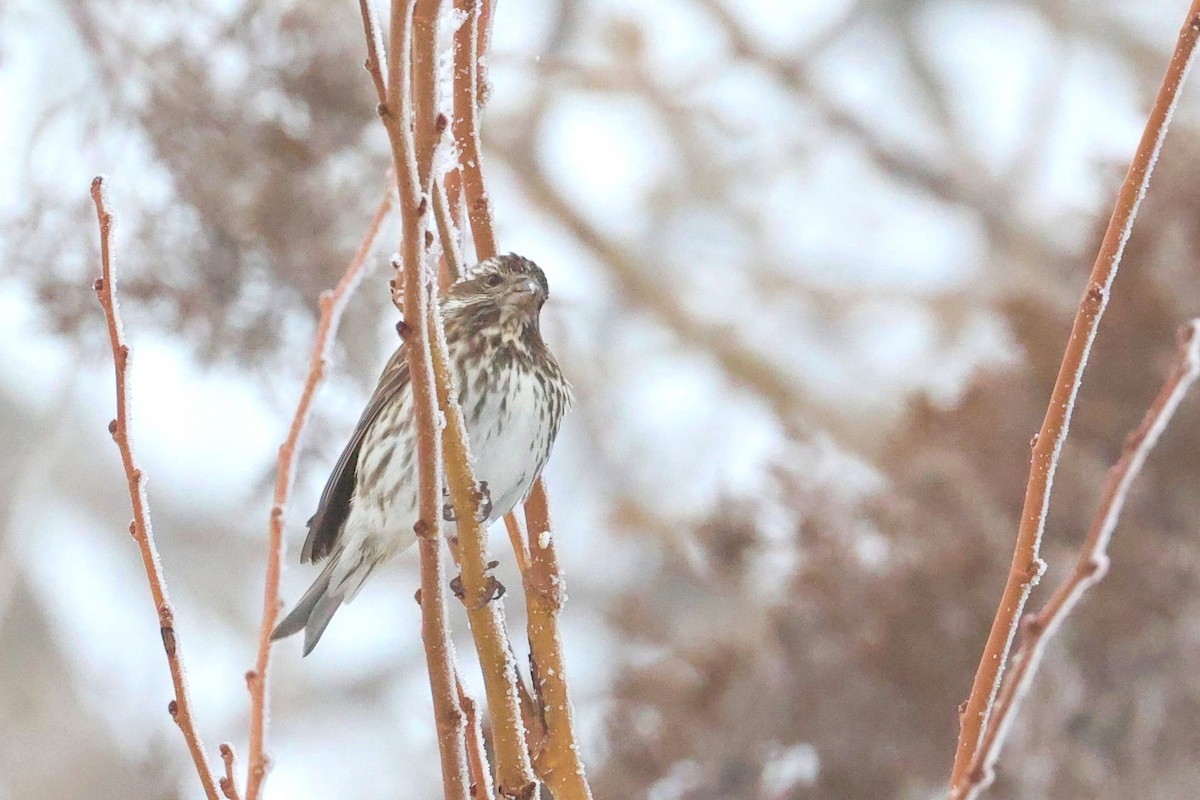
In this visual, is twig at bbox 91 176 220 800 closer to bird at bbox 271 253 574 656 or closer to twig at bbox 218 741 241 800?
twig at bbox 218 741 241 800

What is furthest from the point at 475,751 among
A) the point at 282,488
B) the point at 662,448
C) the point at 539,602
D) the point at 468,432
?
the point at 662,448

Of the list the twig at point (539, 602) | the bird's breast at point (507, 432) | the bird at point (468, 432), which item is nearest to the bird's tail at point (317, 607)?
the bird at point (468, 432)

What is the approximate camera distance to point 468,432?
2582 millimetres

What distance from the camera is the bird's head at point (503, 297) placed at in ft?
8.92

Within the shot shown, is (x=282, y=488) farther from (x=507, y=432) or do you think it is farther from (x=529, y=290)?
(x=529, y=290)

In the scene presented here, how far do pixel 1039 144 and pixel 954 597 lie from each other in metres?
5.39

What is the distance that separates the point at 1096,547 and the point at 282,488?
1238 mm

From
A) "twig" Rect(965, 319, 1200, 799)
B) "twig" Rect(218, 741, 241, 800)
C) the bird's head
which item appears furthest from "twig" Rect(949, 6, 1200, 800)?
the bird's head

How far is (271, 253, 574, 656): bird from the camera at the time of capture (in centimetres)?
261

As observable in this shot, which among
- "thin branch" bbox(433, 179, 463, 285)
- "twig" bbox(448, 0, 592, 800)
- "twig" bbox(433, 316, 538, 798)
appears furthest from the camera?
"twig" bbox(448, 0, 592, 800)

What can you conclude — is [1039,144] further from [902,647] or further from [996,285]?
[902,647]

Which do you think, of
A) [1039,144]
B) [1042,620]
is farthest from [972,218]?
[1042,620]

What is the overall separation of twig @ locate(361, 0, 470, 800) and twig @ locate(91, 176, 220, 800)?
282mm

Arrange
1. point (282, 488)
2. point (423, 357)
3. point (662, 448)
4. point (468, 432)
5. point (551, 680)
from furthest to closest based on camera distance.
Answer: point (662, 448), point (468, 432), point (282, 488), point (551, 680), point (423, 357)
